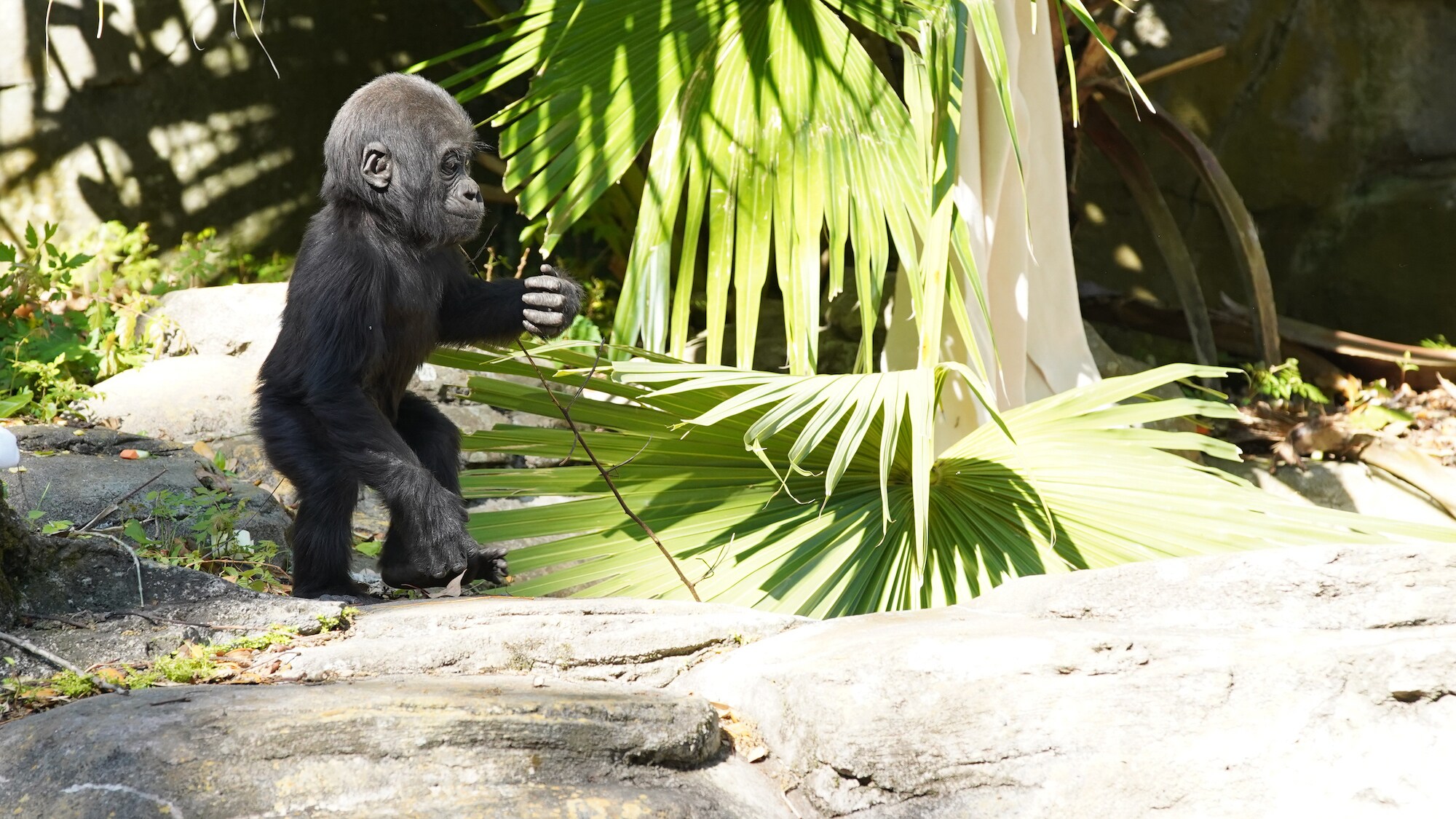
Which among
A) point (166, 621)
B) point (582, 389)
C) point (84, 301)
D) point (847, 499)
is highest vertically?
point (84, 301)

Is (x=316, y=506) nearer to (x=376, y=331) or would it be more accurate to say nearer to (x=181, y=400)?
(x=376, y=331)

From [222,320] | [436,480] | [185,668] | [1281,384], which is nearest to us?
[185,668]

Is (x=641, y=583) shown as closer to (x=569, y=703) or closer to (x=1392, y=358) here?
(x=569, y=703)

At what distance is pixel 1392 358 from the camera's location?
7.54m

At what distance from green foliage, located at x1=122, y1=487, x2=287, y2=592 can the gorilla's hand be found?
124cm

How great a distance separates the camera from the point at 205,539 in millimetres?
4090

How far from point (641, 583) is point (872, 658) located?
1.43m

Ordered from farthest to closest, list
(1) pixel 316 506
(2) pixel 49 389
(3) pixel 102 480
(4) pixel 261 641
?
(2) pixel 49 389 → (3) pixel 102 480 → (1) pixel 316 506 → (4) pixel 261 641

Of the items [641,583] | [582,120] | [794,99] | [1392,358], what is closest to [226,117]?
[582,120]

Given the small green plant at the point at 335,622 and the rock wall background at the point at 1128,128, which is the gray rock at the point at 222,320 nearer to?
the rock wall background at the point at 1128,128

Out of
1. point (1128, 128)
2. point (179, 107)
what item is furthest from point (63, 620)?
point (1128, 128)

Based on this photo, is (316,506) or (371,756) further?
(316,506)

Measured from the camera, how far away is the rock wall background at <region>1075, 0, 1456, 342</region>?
855 cm

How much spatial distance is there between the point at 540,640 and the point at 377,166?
148 cm
